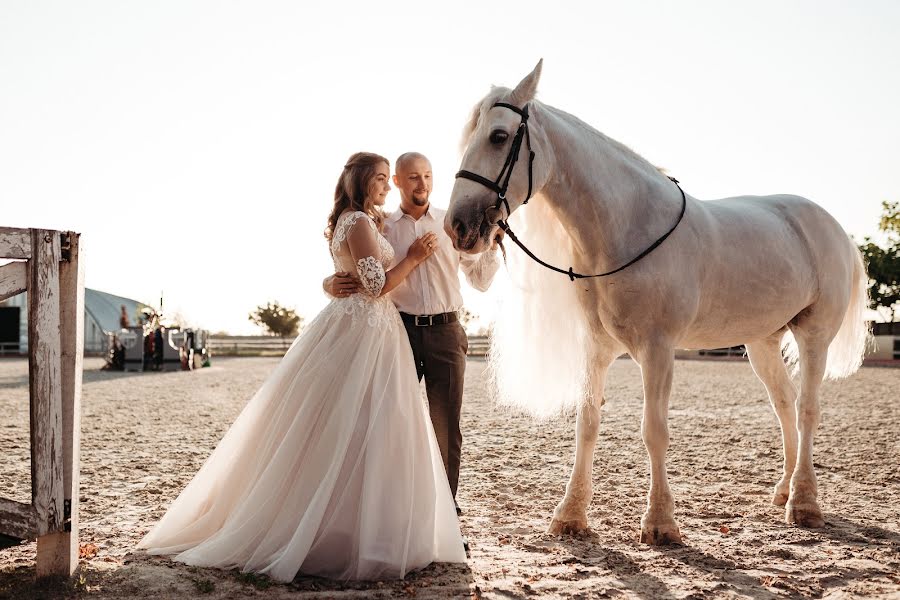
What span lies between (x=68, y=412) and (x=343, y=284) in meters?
1.39

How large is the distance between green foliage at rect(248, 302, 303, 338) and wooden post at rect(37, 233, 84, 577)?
51.4m

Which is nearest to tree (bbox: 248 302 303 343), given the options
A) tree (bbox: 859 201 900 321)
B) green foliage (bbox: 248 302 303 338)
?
green foliage (bbox: 248 302 303 338)

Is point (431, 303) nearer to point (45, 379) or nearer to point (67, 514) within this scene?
point (45, 379)

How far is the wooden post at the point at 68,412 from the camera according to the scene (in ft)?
10.8

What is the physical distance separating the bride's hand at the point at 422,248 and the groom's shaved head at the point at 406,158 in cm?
45

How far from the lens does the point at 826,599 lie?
3.15 metres

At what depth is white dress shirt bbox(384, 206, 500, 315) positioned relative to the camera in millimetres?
4094

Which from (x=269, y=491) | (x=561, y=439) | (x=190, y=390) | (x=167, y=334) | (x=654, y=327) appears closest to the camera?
(x=269, y=491)

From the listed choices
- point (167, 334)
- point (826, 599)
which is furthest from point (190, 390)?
point (826, 599)

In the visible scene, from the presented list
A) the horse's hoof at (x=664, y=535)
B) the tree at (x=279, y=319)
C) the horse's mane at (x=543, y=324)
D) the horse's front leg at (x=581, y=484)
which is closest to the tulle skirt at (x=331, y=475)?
the horse's front leg at (x=581, y=484)

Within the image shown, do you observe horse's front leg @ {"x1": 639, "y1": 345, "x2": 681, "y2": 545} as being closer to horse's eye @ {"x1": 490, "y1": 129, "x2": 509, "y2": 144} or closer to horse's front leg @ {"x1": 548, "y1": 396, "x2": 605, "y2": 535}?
horse's front leg @ {"x1": 548, "y1": 396, "x2": 605, "y2": 535}

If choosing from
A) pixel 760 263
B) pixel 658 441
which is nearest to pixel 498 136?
pixel 658 441

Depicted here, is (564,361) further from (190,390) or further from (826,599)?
(190,390)

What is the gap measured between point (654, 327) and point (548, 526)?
4.50 ft
